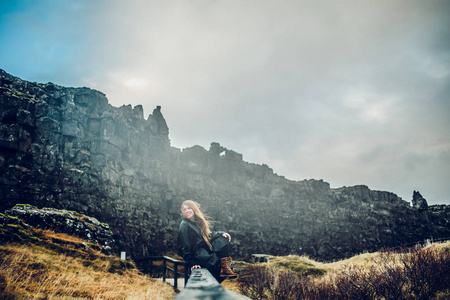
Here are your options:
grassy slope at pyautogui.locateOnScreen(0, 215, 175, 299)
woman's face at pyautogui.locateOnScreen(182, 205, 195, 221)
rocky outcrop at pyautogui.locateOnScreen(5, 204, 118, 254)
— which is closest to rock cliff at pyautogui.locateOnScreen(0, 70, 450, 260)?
rocky outcrop at pyautogui.locateOnScreen(5, 204, 118, 254)

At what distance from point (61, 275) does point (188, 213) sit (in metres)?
3.70

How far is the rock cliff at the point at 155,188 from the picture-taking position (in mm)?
40781

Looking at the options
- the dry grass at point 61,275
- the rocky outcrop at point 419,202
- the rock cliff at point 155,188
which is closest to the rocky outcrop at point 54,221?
the dry grass at point 61,275

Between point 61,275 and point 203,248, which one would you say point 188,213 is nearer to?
point 203,248

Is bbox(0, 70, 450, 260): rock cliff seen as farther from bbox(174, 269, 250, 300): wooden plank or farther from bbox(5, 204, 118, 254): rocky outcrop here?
bbox(174, 269, 250, 300): wooden plank

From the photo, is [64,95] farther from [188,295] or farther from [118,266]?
[188,295]

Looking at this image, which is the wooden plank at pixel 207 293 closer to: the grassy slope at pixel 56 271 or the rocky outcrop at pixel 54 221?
the grassy slope at pixel 56 271

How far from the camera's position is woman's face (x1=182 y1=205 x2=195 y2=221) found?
4598 mm

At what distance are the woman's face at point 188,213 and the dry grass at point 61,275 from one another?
2.45 m

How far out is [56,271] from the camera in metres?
5.74

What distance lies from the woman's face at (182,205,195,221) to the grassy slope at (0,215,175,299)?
2.51 metres

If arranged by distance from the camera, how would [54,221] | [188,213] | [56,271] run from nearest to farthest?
[188,213] < [56,271] < [54,221]

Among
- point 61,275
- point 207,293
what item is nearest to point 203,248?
point 207,293

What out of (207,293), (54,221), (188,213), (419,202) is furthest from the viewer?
(419,202)
